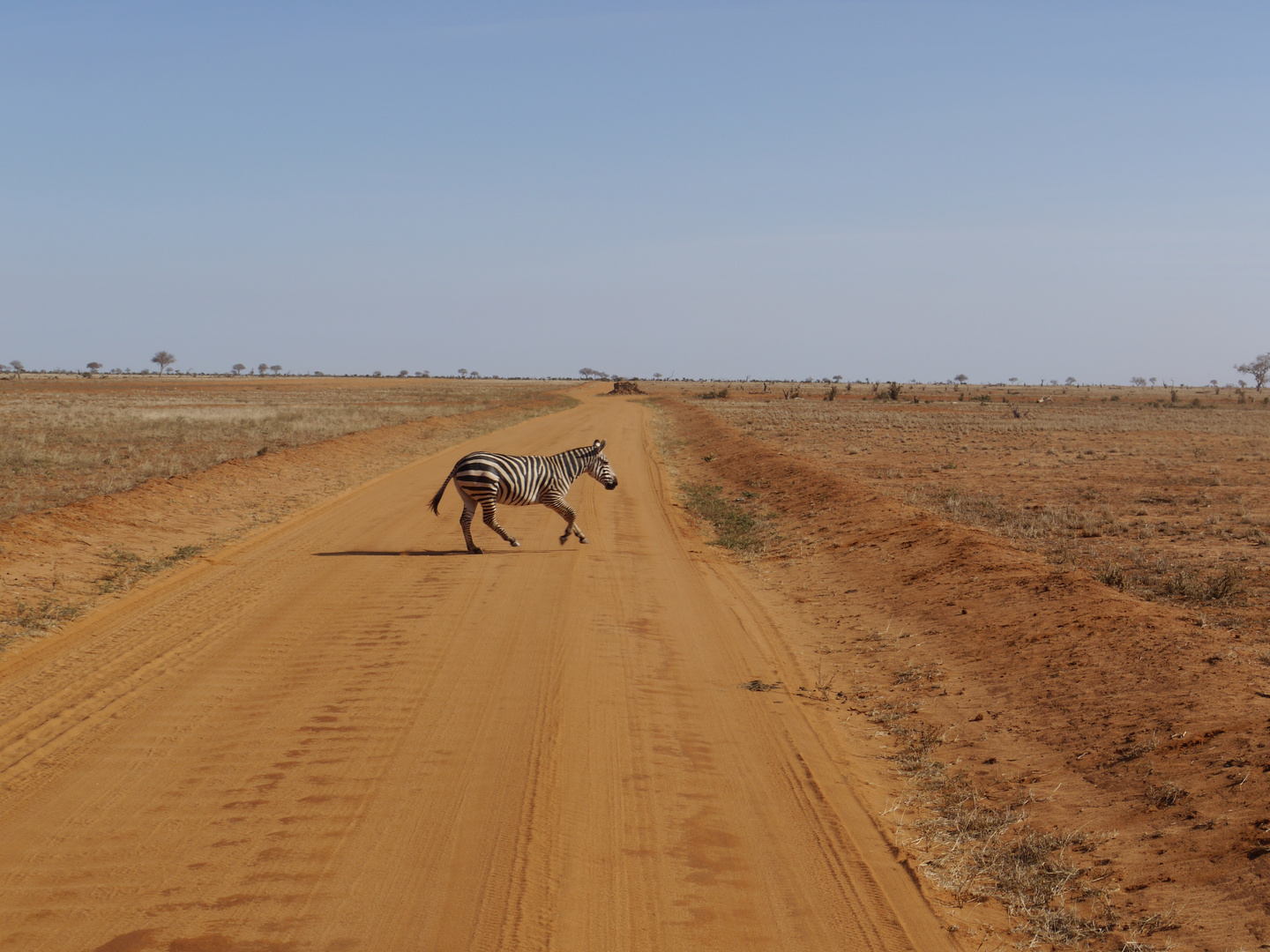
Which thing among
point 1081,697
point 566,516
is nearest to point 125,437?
point 566,516

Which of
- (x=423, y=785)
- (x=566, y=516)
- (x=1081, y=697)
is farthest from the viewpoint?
(x=566, y=516)

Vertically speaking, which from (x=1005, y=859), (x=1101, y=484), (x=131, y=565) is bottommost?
(x=1005, y=859)

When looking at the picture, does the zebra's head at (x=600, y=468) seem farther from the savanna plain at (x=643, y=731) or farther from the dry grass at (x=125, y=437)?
the dry grass at (x=125, y=437)

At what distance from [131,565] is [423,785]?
8.49 m

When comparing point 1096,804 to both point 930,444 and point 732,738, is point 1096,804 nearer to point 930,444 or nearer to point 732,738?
point 732,738

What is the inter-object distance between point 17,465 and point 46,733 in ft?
65.3

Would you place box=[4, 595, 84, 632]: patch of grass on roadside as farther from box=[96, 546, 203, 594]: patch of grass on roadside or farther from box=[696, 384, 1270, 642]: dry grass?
box=[696, 384, 1270, 642]: dry grass

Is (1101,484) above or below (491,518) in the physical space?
above

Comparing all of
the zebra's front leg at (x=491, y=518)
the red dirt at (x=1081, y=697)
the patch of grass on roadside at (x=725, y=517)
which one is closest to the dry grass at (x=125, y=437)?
the zebra's front leg at (x=491, y=518)

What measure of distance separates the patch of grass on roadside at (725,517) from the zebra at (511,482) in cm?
282

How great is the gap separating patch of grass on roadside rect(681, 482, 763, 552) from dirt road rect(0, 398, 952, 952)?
15.7 feet

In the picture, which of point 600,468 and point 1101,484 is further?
point 1101,484

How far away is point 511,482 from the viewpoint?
14492 millimetres

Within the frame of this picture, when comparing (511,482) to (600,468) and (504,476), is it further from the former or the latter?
(600,468)
